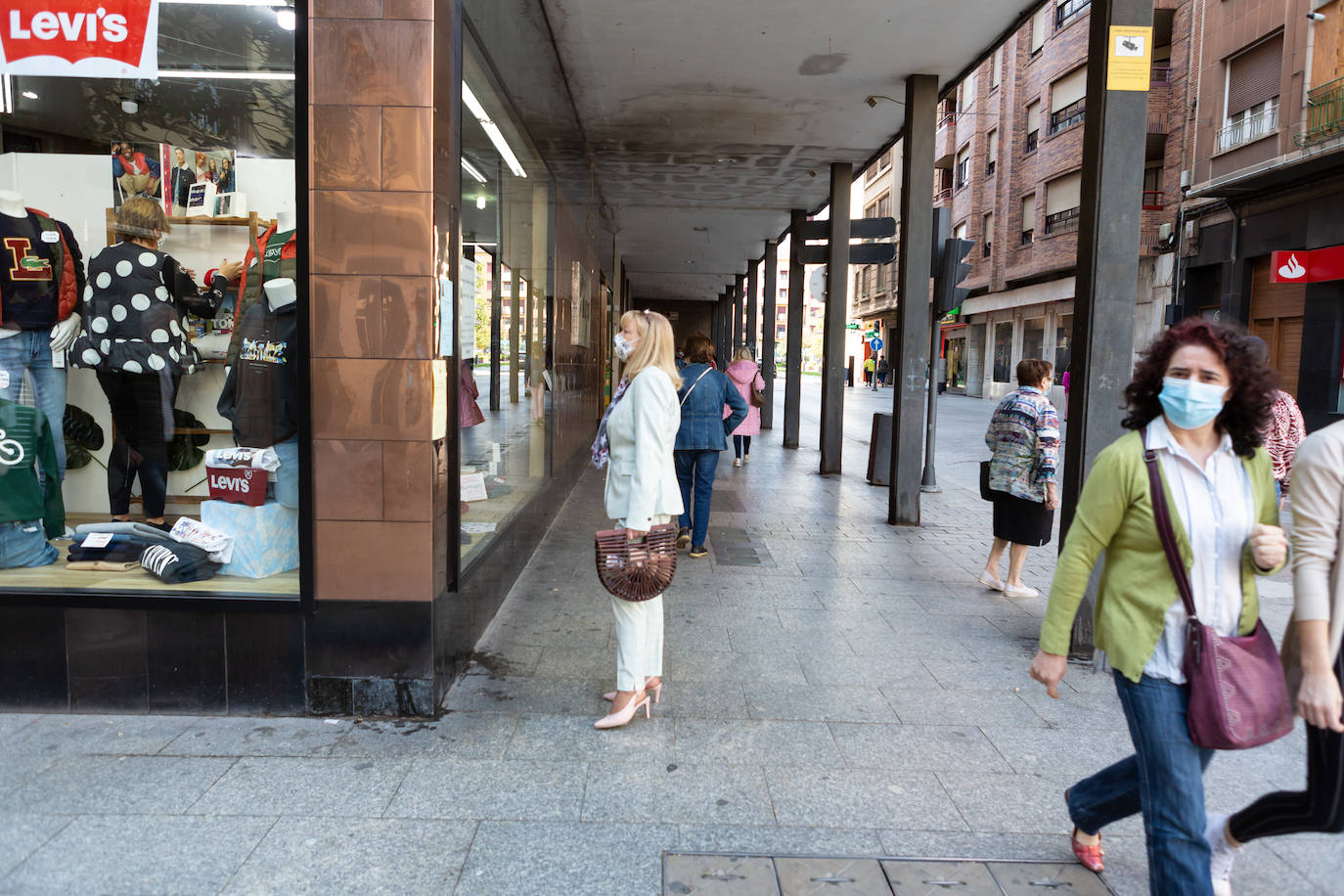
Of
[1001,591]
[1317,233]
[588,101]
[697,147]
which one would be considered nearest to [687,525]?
[1001,591]

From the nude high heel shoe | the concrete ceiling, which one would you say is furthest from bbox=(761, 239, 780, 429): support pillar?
the nude high heel shoe

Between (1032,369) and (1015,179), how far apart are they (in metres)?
30.4

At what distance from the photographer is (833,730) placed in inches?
156

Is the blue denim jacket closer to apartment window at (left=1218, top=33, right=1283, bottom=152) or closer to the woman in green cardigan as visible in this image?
the woman in green cardigan

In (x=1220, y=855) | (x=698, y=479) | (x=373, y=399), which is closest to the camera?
(x=1220, y=855)

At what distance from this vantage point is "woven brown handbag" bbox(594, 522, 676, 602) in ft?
12.5

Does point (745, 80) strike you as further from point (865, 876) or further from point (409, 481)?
point (865, 876)

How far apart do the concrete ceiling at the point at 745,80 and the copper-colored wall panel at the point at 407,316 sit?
457cm

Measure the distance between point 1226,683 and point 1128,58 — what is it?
393 centimetres

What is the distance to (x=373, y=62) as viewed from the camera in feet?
12.4

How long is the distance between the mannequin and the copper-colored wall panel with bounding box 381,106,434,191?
6.59ft

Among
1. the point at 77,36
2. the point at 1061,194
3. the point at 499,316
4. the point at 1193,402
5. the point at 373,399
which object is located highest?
the point at 1061,194

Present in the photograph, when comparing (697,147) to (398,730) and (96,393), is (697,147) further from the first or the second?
(398,730)

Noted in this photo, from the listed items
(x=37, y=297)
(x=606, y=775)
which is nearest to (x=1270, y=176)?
(x=606, y=775)
